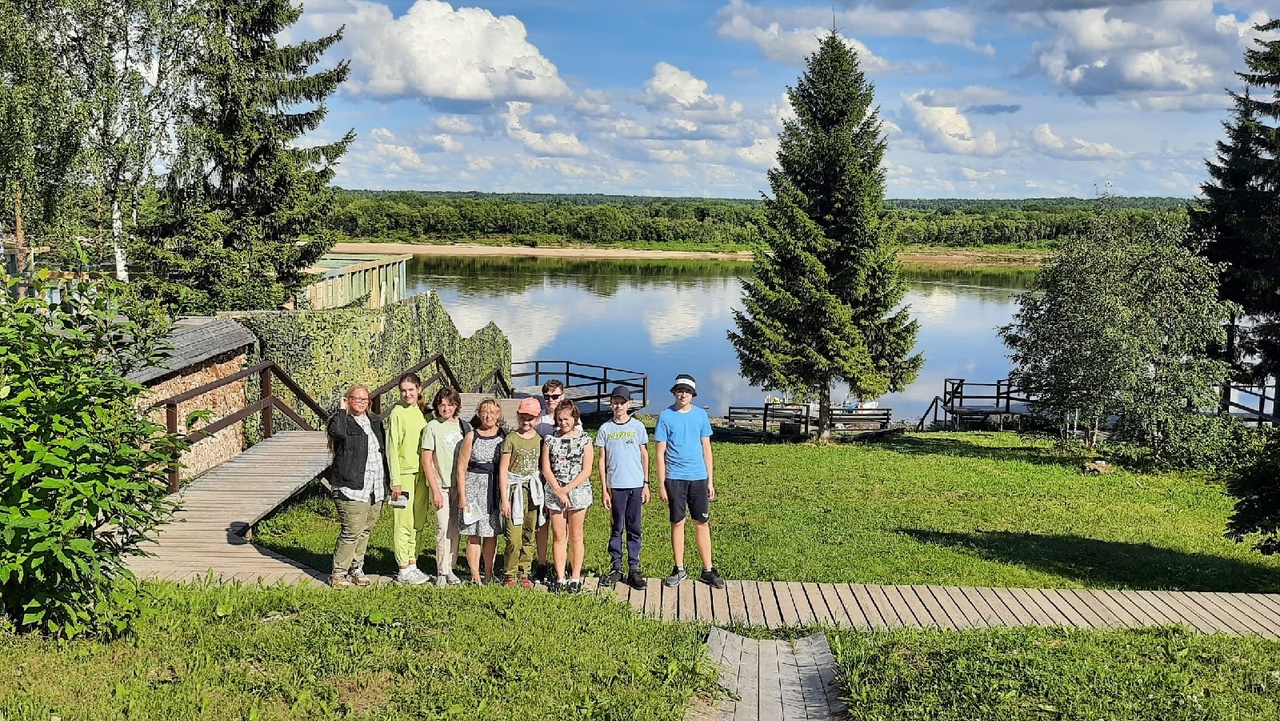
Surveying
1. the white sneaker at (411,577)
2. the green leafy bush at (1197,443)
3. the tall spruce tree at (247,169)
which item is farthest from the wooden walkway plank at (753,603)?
the tall spruce tree at (247,169)

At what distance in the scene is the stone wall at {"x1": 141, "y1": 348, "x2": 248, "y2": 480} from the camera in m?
10.7

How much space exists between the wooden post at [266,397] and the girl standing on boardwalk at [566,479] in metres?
5.99

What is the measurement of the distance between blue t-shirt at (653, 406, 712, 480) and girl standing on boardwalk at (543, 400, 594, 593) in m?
0.65

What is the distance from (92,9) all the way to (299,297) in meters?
7.87

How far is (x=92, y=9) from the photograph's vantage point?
2177cm

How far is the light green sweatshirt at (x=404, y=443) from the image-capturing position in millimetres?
7133

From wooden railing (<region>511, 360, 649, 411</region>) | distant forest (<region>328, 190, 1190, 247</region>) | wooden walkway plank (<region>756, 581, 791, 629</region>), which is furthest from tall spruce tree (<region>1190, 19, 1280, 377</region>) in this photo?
distant forest (<region>328, 190, 1190, 247</region>)

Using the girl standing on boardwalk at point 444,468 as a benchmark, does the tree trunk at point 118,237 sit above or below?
above

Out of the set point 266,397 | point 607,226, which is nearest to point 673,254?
point 607,226

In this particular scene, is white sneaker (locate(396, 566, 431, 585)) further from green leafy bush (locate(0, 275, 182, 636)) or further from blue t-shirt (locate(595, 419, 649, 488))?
green leafy bush (locate(0, 275, 182, 636))

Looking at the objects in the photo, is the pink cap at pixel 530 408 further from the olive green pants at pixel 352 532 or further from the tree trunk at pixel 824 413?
the tree trunk at pixel 824 413

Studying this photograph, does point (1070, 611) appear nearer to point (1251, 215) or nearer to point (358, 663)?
point (358, 663)

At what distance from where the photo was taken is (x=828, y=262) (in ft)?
80.0

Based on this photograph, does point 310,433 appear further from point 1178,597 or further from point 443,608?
point 1178,597
